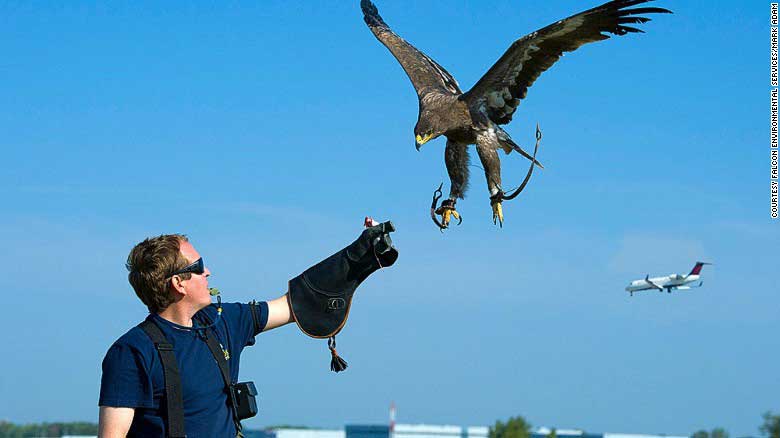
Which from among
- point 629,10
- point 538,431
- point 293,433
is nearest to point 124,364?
point 629,10

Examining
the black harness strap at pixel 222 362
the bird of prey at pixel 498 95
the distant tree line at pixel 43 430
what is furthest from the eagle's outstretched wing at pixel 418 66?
the distant tree line at pixel 43 430

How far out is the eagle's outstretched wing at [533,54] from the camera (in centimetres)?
700

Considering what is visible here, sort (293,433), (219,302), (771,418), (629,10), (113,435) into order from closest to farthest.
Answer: (113,435) → (219,302) → (629,10) → (771,418) → (293,433)

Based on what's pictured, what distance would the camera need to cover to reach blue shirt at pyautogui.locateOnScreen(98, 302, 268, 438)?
4.55 meters

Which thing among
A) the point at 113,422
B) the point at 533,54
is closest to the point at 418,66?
the point at 533,54

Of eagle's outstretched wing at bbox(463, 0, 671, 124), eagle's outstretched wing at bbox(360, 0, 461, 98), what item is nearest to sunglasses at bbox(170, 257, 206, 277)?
eagle's outstretched wing at bbox(463, 0, 671, 124)

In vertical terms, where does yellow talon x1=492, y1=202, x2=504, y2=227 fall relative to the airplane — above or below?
below

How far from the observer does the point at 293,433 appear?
14638 cm

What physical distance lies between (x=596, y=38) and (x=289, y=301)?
9.22ft

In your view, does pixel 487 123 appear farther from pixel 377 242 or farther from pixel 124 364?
pixel 124 364

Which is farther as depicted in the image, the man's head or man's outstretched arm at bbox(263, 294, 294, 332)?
man's outstretched arm at bbox(263, 294, 294, 332)

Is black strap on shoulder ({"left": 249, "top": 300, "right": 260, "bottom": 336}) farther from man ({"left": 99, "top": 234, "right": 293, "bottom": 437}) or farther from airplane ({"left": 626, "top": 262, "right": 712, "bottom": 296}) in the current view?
airplane ({"left": 626, "top": 262, "right": 712, "bottom": 296})

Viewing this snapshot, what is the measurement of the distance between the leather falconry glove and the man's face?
2.49 ft

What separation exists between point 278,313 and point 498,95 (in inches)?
98.7
